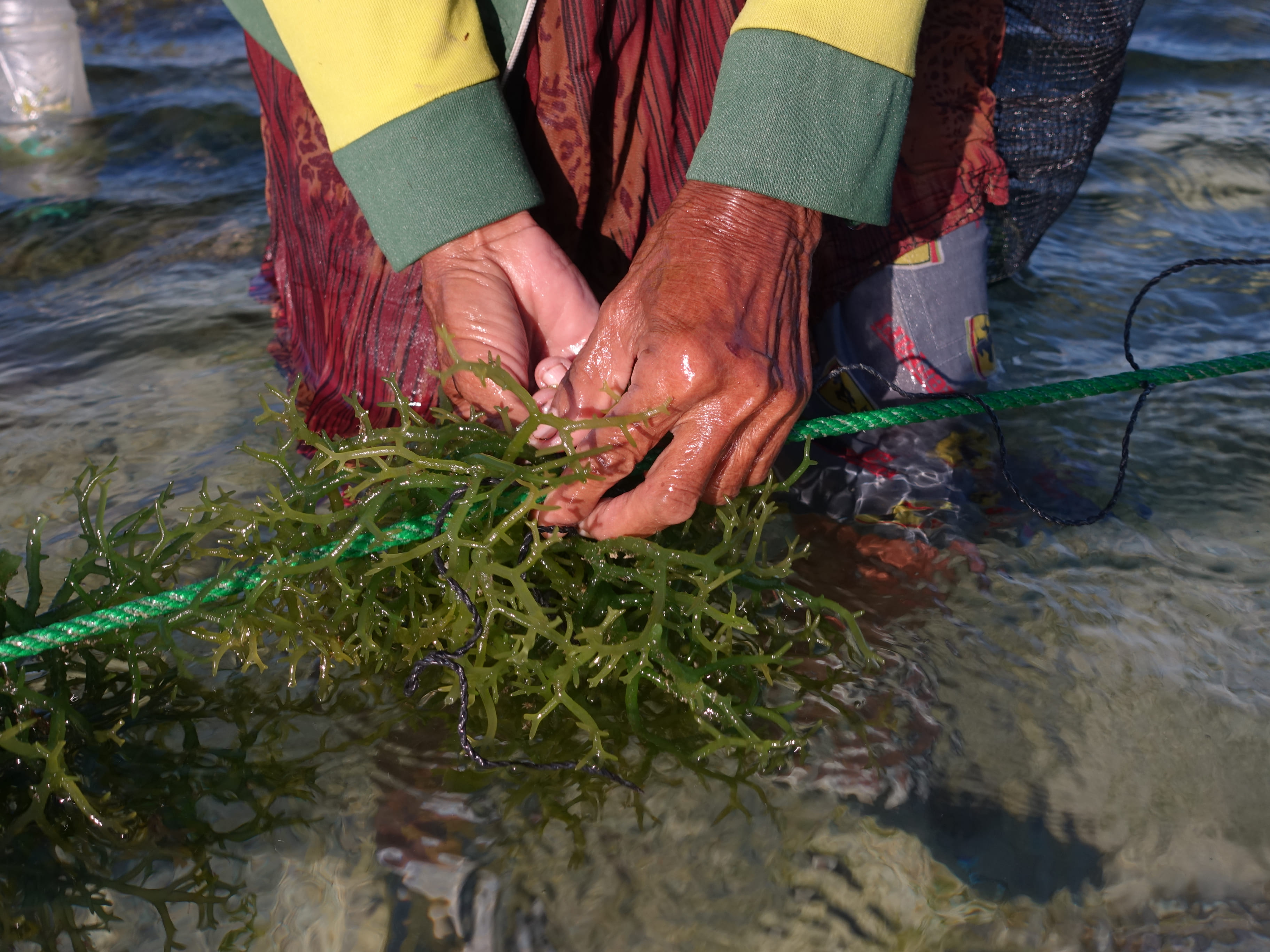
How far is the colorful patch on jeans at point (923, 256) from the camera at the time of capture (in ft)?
6.86

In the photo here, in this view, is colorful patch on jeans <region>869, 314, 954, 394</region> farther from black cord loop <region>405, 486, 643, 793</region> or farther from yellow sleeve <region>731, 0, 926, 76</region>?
black cord loop <region>405, 486, 643, 793</region>

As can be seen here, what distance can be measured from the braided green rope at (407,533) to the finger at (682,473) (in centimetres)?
29

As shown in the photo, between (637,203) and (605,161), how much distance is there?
11cm

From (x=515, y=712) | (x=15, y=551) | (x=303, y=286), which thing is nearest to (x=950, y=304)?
(x=515, y=712)

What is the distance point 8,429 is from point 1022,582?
8.19ft

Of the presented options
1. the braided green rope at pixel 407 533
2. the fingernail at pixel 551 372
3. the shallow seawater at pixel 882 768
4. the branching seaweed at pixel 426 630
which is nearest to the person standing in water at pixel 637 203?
the fingernail at pixel 551 372

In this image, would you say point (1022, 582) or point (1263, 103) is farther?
point (1263, 103)

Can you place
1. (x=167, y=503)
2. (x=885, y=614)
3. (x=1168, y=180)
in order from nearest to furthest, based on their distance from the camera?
(x=885, y=614), (x=167, y=503), (x=1168, y=180)

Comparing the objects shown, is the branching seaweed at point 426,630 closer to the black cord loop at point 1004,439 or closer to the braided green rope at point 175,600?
the braided green rope at point 175,600

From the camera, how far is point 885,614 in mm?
1800

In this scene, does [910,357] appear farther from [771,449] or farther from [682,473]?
[682,473]

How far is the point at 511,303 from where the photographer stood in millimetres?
1664

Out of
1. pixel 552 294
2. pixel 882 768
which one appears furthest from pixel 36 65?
pixel 882 768

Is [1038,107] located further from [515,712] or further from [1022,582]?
[515,712]
